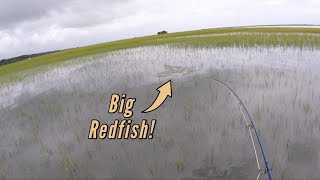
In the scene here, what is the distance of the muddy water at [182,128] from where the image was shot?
20.1 ft

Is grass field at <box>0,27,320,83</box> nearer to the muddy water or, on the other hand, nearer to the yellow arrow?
the muddy water

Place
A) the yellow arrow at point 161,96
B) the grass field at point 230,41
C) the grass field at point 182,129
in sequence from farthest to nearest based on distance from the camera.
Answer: the grass field at point 230,41, the yellow arrow at point 161,96, the grass field at point 182,129

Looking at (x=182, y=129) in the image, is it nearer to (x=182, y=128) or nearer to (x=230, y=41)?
(x=182, y=128)

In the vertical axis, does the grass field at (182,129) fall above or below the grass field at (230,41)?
below

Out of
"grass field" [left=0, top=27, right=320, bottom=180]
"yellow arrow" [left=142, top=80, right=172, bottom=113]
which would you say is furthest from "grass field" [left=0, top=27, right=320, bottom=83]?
"yellow arrow" [left=142, top=80, right=172, bottom=113]

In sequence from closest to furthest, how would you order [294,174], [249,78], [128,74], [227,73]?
1. [294,174]
2. [249,78]
3. [227,73]
4. [128,74]

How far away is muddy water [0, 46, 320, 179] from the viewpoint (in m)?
6.12

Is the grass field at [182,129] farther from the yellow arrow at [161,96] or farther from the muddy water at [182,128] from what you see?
the yellow arrow at [161,96]

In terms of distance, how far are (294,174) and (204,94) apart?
18.6 ft

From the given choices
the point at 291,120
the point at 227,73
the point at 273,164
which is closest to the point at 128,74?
the point at 227,73

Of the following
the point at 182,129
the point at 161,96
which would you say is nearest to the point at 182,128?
the point at 182,129

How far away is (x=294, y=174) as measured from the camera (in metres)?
5.35

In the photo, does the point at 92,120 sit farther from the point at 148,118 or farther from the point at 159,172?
the point at 159,172

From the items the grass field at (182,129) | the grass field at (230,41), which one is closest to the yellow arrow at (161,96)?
the grass field at (182,129)
